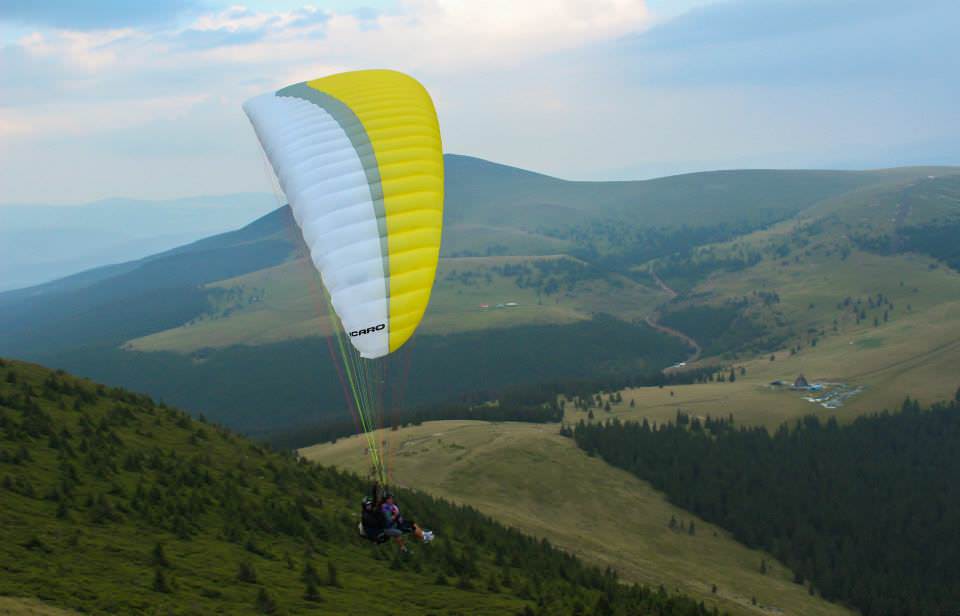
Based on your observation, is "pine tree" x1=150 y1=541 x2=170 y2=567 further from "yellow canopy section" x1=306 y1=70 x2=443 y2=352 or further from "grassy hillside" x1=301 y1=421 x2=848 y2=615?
"grassy hillside" x1=301 y1=421 x2=848 y2=615

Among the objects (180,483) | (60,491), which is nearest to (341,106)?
(60,491)

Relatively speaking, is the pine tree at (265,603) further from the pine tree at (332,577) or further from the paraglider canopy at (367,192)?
the paraglider canopy at (367,192)

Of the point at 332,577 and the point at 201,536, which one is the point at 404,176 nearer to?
the point at 332,577

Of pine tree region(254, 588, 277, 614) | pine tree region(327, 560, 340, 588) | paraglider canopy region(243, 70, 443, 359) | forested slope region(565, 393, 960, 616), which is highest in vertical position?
paraglider canopy region(243, 70, 443, 359)

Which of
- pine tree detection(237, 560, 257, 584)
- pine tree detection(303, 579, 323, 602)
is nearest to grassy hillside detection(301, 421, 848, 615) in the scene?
pine tree detection(303, 579, 323, 602)

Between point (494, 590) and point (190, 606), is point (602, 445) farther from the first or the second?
point (190, 606)

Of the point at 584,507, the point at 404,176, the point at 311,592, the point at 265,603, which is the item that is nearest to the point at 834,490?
the point at 584,507

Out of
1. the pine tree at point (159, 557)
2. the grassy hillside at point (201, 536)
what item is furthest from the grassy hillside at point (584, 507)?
the pine tree at point (159, 557)
